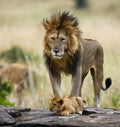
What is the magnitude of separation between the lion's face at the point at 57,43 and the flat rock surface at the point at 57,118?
64 cm

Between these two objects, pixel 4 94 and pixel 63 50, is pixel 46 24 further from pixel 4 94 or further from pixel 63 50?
pixel 4 94

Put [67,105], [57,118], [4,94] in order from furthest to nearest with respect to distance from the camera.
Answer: [4,94], [67,105], [57,118]

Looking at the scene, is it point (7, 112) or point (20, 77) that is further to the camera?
point (20, 77)

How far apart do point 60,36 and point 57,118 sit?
1118 millimetres

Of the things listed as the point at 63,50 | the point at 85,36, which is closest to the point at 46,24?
the point at 63,50

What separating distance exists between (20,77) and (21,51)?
4262 millimetres

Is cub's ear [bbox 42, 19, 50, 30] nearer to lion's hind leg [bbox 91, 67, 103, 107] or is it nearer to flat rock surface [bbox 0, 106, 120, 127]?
flat rock surface [bbox 0, 106, 120, 127]

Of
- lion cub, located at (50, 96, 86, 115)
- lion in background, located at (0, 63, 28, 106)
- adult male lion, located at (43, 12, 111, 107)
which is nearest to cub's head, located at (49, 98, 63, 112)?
lion cub, located at (50, 96, 86, 115)

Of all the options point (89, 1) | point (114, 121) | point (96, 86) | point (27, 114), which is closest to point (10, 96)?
point (96, 86)

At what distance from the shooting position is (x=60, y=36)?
7.86 meters

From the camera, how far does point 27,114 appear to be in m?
7.64

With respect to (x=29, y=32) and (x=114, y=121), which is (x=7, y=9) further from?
(x=114, y=121)

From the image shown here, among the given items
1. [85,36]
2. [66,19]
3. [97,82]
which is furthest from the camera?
[85,36]

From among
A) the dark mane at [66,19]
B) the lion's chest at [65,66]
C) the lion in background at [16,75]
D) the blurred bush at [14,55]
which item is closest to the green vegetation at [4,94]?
the lion's chest at [65,66]
